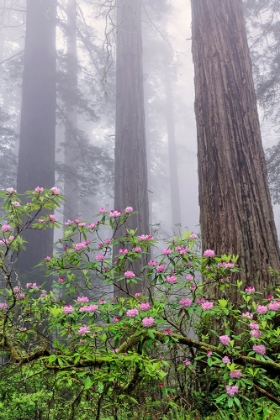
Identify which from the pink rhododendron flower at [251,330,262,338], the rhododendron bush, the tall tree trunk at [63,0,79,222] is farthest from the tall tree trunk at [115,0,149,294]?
the pink rhododendron flower at [251,330,262,338]

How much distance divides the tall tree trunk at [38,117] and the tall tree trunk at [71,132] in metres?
1.19

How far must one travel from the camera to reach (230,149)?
309 cm

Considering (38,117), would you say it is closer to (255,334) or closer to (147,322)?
(147,322)

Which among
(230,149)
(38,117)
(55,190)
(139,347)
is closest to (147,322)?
(139,347)

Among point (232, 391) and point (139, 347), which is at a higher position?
point (139, 347)

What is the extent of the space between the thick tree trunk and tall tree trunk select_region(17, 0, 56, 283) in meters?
4.89

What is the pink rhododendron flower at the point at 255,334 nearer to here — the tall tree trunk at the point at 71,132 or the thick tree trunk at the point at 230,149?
the thick tree trunk at the point at 230,149

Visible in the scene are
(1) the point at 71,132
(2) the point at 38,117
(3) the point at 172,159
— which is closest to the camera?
(2) the point at 38,117

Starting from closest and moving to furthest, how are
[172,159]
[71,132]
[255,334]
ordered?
[255,334] < [71,132] < [172,159]

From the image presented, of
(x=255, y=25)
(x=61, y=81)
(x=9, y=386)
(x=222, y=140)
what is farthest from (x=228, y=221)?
(x=61, y=81)

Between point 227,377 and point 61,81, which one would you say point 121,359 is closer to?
point 227,377

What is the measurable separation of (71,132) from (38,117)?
174 inches

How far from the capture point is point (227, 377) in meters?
1.79

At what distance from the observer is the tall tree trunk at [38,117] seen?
23.4 ft
